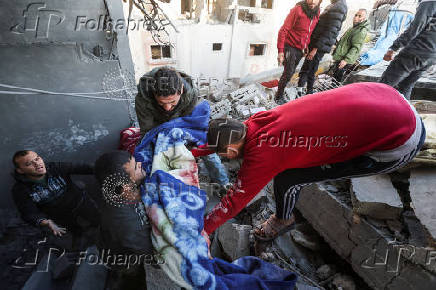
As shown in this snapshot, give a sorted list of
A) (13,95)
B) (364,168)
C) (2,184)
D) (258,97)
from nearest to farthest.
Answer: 1. (364,168)
2. (13,95)
3. (2,184)
4. (258,97)

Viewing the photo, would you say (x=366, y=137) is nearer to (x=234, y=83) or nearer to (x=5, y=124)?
(x=5, y=124)

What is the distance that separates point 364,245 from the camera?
199 cm

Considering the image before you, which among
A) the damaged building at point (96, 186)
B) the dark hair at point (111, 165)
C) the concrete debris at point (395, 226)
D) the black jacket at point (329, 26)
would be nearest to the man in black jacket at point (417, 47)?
the damaged building at point (96, 186)

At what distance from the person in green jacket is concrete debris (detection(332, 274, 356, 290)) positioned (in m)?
4.42

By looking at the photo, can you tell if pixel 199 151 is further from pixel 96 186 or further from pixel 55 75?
pixel 96 186

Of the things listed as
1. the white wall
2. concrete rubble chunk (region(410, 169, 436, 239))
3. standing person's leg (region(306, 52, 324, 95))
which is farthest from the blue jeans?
the white wall

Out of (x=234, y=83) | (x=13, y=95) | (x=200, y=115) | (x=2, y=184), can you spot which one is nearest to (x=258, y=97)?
(x=234, y=83)

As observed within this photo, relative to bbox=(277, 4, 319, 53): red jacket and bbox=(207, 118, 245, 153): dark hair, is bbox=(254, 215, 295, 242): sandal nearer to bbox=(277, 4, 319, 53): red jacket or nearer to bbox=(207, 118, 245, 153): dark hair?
bbox=(207, 118, 245, 153): dark hair

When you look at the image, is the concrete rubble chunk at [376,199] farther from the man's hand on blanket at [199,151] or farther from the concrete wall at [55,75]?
the concrete wall at [55,75]

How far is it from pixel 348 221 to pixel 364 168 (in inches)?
24.6

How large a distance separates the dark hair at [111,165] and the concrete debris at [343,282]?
2.15 m

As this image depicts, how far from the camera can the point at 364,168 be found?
5.94ft

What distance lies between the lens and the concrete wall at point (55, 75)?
90.4 inches

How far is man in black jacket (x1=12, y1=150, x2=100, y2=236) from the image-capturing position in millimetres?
2324
